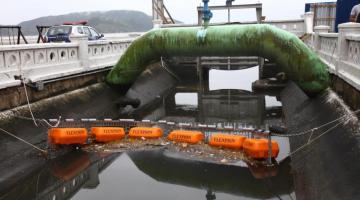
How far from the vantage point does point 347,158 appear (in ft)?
19.8

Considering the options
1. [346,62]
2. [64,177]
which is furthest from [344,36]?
[64,177]

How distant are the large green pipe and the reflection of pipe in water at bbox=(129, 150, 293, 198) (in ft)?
12.3

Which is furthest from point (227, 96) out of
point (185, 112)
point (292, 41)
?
point (292, 41)

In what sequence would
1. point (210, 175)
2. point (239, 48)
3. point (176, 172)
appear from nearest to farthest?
point (210, 175) < point (176, 172) < point (239, 48)

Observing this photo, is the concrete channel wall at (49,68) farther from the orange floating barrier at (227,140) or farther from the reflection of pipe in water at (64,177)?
the orange floating barrier at (227,140)

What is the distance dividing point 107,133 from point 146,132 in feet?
3.43

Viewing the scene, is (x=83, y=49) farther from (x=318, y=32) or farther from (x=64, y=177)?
(x=318, y=32)

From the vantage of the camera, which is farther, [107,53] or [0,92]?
[107,53]

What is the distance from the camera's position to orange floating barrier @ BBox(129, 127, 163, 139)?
9.48m

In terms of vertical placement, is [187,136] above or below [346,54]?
below

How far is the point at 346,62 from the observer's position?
9141 mm

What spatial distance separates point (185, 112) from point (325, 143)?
30.5 ft

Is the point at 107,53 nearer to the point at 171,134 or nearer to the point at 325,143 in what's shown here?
the point at 171,134

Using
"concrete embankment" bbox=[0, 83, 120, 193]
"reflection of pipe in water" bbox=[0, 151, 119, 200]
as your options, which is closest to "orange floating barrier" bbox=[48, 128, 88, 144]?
"reflection of pipe in water" bbox=[0, 151, 119, 200]
